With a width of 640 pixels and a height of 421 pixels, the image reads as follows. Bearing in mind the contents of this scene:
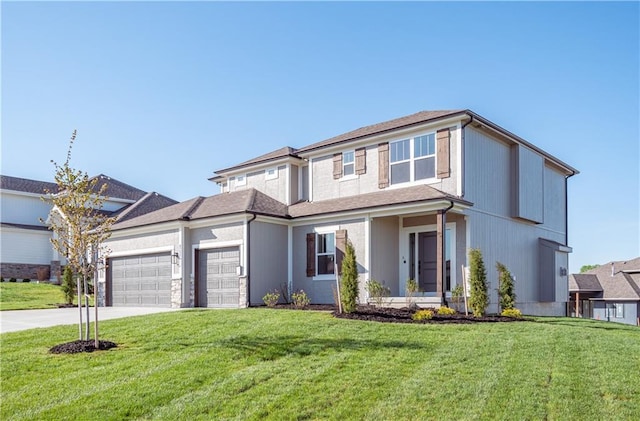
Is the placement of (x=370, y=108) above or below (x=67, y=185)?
above

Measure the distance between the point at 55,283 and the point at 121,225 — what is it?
499 inches

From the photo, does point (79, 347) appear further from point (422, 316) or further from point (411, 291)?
point (411, 291)

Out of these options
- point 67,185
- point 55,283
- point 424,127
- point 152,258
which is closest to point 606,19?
point 424,127

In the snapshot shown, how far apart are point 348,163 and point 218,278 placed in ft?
19.5

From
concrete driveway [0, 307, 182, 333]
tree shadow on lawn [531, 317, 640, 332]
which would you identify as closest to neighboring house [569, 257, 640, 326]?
tree shadow on lawn [531, 317, 640, 332]

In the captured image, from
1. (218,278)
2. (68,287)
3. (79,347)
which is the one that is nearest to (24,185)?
(68,287)

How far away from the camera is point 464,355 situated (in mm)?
9094

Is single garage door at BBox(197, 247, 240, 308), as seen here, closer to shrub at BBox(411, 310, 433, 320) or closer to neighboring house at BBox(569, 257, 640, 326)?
shrub at BBox(411, 310, 433, 320)

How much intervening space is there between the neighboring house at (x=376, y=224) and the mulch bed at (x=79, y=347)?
6.87 m

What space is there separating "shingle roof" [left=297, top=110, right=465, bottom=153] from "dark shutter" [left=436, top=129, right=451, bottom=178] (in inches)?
22.3

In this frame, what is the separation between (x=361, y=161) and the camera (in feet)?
60.3

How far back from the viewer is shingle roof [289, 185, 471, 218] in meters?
15.4

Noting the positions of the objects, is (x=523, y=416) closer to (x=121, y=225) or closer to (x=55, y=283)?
(x=121, y=225)

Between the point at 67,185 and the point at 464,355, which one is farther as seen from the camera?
the point at 67,185
